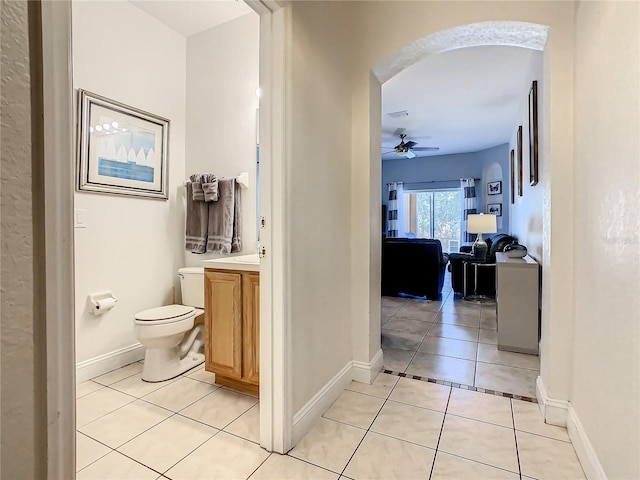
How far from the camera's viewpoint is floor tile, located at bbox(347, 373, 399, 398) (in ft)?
6.75

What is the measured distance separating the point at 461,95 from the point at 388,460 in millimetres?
4388

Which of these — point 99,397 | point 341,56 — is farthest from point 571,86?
point 99,397

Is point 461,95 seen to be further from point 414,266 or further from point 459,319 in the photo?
point 459,319

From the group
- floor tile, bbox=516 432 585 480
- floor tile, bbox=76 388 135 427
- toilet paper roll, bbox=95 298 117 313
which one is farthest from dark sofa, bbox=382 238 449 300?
floor tile, bbox=76 388 135 427

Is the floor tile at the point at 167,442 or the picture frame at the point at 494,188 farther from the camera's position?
the picture frame at the point at 494,188

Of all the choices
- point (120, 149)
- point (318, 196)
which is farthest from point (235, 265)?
point (120, 149)

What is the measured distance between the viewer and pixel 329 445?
1562mm

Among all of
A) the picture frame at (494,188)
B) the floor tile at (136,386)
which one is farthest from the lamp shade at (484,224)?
the floor tile at (136,386)

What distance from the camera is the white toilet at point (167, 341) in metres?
2.18

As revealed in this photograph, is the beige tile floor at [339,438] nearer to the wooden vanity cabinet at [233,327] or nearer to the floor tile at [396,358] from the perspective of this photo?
the wooden vanity cabinet at [233,327]

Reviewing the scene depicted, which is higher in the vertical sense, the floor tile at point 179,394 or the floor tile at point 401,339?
the floor tile at point 401,339

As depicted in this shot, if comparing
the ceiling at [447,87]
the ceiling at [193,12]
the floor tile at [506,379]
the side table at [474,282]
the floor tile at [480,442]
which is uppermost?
the ceiling at [447,87]

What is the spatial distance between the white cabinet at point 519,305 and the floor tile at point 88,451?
9.05 feet

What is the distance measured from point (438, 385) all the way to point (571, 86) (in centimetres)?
184
